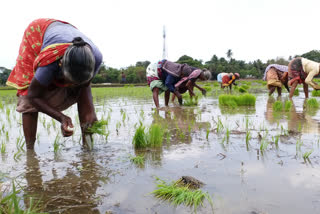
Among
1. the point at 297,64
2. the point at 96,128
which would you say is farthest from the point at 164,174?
the point at 297,64

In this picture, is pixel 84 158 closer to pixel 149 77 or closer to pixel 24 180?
pixel 24 180

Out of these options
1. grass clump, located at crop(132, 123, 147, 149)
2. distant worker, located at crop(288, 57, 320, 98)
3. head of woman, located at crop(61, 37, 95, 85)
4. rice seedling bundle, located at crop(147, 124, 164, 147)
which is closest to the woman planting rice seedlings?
head of woman, located at crop(61, 37, 95, 85)

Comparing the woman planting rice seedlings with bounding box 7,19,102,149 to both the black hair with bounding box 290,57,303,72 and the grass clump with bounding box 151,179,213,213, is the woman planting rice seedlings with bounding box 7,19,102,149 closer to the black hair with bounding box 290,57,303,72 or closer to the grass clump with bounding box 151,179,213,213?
the grass clump with bounding box 151,179,213,213

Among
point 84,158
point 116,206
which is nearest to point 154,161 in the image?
point 84,158

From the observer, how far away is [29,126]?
244cm

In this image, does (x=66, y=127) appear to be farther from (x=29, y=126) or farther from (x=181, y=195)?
(x=181, y=195)

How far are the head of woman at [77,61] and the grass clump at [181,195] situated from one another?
93 cm

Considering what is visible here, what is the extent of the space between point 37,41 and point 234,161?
6.14 ft

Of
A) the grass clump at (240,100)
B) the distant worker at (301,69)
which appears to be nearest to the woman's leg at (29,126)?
the grass clump at (240,100)

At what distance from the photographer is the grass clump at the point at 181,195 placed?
1.35m

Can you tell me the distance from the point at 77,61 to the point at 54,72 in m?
0.29

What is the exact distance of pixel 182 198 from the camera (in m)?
1.37

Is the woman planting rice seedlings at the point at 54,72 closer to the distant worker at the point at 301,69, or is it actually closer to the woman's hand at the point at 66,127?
the woman's hand at the point at 66,127

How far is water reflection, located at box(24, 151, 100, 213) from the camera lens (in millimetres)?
1360
